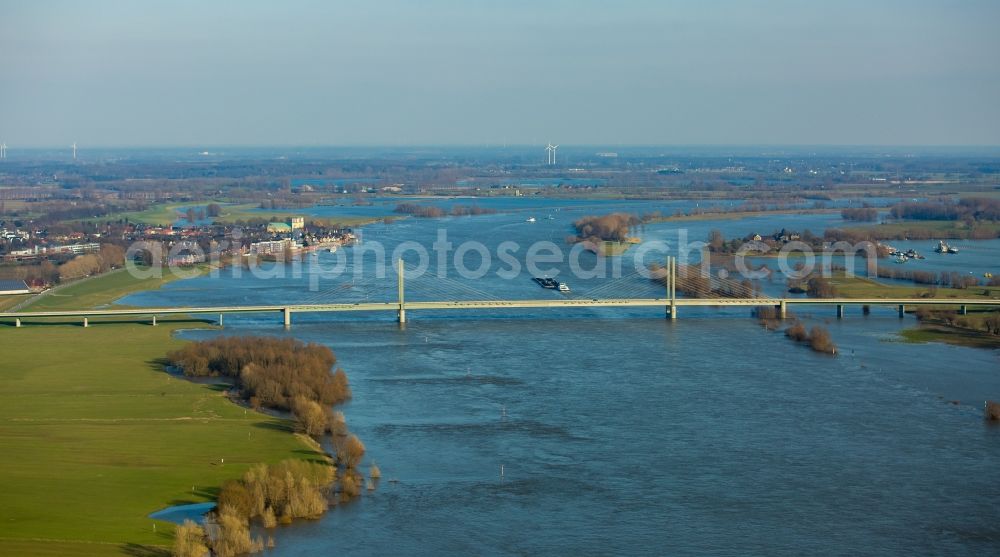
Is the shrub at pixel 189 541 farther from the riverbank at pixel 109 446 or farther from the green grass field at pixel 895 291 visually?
the green grass field at pixel 895 291

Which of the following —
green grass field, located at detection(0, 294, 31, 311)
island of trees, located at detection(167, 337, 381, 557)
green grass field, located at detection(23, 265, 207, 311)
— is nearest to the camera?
island of trees, located at detection(167, 337, 381, 557)

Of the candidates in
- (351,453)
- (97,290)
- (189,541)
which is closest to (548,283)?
(97,290)

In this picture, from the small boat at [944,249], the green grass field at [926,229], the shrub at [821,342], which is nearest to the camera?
the shrub at [821,342]

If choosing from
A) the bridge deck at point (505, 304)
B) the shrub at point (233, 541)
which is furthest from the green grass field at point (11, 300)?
the shrub at point (233, 541)

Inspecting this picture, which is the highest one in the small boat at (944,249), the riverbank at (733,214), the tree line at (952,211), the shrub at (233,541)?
the tree line at (952,211)

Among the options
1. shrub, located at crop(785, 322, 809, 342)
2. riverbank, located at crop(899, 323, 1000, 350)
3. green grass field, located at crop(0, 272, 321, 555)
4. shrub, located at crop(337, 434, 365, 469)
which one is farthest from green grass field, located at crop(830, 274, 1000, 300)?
shrub, located at crop(337, 434, 365, 469)

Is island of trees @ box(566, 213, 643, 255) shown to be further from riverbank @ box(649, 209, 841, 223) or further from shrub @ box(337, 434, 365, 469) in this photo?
shrub @ box(337, 434, 365, 469)
